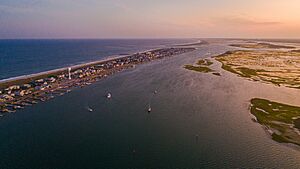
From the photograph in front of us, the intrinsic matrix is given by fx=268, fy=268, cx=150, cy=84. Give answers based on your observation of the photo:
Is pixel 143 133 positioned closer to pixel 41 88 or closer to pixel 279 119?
pixel 279 119

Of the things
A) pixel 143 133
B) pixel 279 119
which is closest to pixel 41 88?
pixel 143 133

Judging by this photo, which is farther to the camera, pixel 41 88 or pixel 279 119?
pixel 41 88

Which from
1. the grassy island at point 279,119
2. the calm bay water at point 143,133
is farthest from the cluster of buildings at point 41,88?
the grassy island at point 279,119

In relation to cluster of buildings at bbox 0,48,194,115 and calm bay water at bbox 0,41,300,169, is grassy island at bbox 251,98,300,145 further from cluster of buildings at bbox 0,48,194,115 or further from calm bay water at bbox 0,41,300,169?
cluster of buildings at bbox 0,48,194,115

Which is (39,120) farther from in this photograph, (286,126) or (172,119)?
(286,126)

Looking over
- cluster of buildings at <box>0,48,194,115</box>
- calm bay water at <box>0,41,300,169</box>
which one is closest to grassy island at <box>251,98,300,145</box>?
calm bay water at <box>0,41,300,169</box>

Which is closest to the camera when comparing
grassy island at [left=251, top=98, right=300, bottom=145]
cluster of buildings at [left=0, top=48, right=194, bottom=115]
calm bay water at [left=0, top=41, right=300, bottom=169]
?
calm bay water at [left=0, top=41, right=300, bottom=169]

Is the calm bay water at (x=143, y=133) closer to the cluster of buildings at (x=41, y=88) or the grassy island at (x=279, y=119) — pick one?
the grassy island at (x=279, y=119)
